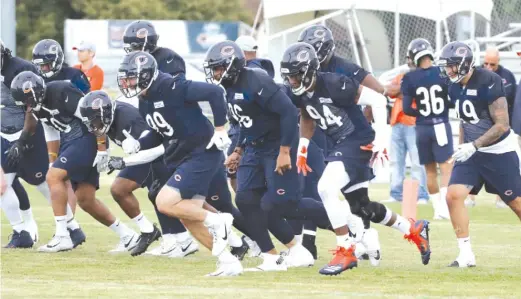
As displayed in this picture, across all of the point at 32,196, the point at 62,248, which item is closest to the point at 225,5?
the point at 32,196

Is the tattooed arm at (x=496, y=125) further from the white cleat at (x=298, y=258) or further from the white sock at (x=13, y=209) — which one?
the white sock at (x=13, y=209)

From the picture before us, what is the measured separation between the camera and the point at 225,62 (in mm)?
9805

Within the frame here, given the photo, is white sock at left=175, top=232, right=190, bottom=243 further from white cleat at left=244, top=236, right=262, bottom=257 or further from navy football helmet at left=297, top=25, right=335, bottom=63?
navy football helmet at left=297, top=25, right=335, bottom=63

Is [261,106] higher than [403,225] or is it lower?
higher

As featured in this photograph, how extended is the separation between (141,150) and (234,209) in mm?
1472

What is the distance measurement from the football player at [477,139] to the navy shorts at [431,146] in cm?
460

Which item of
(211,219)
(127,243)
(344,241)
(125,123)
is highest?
(125,123)

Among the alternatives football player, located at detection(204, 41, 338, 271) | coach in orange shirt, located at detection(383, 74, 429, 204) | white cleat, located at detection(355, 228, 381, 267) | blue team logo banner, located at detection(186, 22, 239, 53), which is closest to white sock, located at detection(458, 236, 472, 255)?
white cleat, located at detection(355, 228, 381, 267)

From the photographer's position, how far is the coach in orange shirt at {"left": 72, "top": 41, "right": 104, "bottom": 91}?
1566 centimetres

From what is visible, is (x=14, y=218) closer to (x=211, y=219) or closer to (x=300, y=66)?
(x=211, y=219)

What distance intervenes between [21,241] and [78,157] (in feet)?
3.95

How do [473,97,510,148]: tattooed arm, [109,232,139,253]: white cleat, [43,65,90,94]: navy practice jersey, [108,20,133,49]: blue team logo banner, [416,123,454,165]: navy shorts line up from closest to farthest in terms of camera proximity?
[473,97,510,148]: tattooed arm → [109,232,139,253]: white cleat → [43,65,90,94]: navy practice jersey → [416,123,454,165]: navy shorts → [108,20,133,49]: blue team logo banner

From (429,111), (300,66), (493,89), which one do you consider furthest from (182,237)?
(429,111)

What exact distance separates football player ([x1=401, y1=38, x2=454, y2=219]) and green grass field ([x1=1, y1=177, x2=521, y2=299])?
2257 mm
